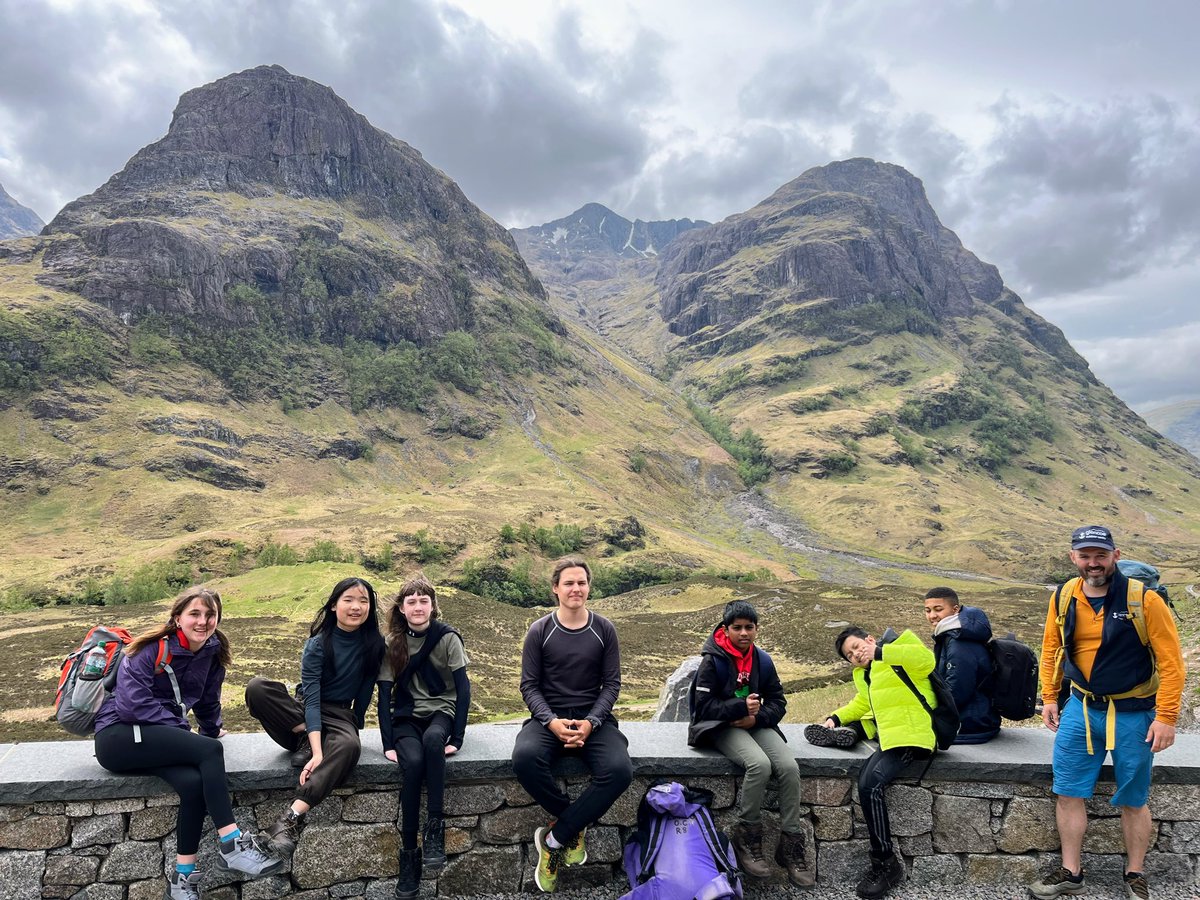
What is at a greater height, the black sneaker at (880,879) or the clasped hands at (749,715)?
the clasped hands at (749,715)

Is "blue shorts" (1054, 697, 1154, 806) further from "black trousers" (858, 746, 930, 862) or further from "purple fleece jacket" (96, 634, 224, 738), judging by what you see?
"purple fleece jacket" (96, 634, 224, 738)

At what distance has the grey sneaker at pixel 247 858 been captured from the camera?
16.7 feet

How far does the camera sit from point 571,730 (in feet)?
18.2

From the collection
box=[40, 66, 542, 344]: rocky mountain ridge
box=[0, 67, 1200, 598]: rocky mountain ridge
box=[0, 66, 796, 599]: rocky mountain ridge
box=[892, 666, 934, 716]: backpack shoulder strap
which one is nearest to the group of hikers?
box=[892, 666, 934, 716]: backpack shoulder strap

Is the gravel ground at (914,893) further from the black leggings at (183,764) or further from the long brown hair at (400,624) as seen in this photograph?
the black leggings at (183,764)

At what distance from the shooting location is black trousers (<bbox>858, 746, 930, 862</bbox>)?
18.7 ft

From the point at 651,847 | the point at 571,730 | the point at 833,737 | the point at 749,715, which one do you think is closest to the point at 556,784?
the point at 571,730

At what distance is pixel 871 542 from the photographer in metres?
118

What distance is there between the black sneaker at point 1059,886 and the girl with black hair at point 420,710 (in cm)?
525

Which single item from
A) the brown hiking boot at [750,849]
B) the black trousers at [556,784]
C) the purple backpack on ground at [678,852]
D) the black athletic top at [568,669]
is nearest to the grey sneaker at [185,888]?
the black trousers at [556,784]

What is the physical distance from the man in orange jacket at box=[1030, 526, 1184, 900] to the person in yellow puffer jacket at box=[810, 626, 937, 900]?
3.69ft

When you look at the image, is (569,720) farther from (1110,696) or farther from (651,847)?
(1110,696)

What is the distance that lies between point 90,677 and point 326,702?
1845 mm

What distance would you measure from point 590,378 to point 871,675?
178m
